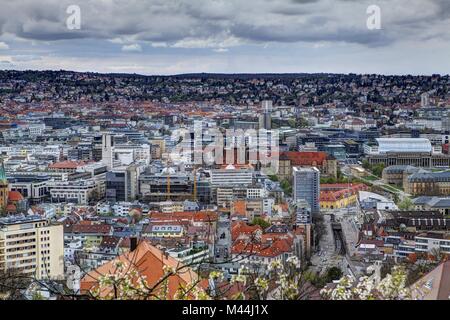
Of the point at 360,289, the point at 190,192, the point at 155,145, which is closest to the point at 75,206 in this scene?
the point at 190,192

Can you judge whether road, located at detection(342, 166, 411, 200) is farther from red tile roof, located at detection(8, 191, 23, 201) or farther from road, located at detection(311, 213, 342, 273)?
red tile roof, located at detection(8, 191, 23, 201)

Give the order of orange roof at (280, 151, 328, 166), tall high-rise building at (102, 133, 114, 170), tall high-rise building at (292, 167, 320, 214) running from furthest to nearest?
tall high-rise building at (102, 133, 114, 170)
orange roof at (280, 151, 328, 166)
tall high-rise building at (292, 167, 320, 214)

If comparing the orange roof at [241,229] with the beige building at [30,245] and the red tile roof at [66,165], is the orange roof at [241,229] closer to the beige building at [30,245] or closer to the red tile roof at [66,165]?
the beige building at [30,245]

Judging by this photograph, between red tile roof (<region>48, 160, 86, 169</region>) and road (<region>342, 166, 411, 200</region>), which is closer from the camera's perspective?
road (<region>342, 166, 411, 200</region>)

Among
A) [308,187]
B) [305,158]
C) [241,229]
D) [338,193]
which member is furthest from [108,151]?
[241,229]

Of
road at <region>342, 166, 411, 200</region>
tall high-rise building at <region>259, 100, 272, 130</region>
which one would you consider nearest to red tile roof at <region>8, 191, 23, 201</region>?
road at <region>342, 166, 411, 200</region>

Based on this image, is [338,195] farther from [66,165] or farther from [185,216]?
[66,165]

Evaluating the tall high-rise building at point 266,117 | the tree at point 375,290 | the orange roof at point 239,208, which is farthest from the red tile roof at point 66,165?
the tree at point 375,290
